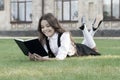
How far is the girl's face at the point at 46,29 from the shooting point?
9625 mm

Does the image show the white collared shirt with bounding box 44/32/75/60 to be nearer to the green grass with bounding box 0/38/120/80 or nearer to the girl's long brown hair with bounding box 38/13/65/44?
the girl's long brown hair with bounding box 38/13/65/44

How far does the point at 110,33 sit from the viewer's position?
38594mm

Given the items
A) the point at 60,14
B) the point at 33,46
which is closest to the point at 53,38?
the point at 33,46

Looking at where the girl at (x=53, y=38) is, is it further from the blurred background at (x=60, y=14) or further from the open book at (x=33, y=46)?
the blurred background at (x=60, y=14)

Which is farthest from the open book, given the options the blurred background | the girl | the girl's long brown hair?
the blurred background

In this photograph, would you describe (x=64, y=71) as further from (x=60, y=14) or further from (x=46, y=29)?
(x=60, y=14)

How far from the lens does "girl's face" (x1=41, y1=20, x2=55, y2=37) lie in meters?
9.62

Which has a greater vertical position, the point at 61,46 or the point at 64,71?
the point at 61,46

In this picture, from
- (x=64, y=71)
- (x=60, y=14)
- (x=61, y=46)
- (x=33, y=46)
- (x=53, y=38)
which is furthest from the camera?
(x=60, y=14)

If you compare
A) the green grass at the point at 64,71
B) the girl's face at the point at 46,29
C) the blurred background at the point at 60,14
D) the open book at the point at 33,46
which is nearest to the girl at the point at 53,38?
the girl's face at the point at 46,29

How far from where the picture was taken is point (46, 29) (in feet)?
31.7

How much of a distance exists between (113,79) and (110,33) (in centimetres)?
3228

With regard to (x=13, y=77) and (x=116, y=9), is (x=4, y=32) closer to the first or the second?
(x=116, y=9)

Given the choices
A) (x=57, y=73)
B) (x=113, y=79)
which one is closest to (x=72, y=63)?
(x=57, y=73)
